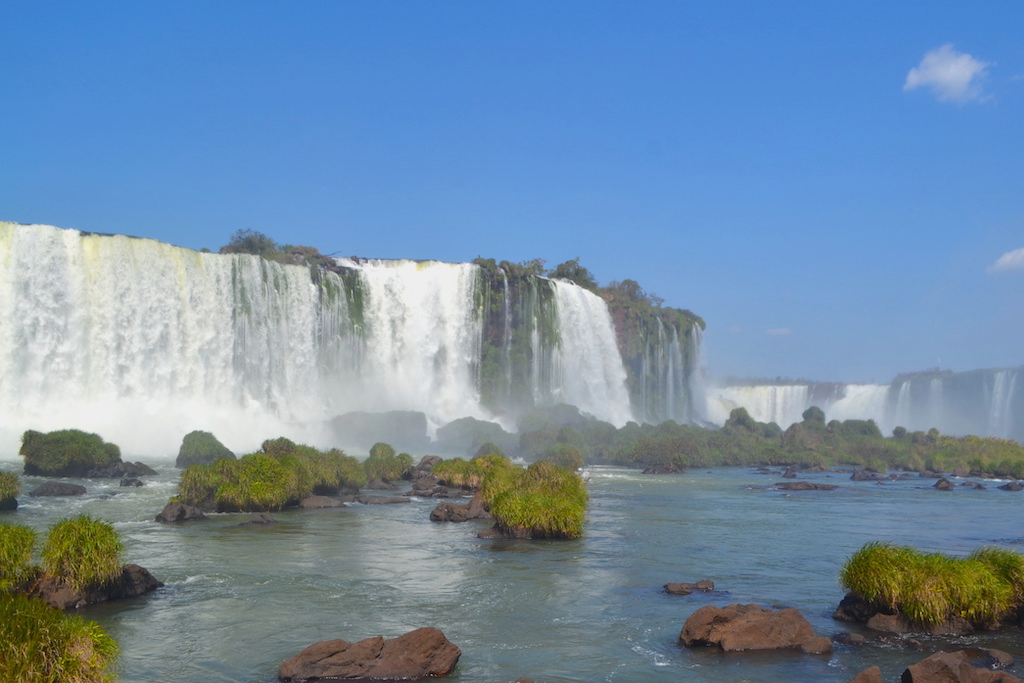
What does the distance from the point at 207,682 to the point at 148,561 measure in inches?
297

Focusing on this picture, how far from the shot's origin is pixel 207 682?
10703 millimetres

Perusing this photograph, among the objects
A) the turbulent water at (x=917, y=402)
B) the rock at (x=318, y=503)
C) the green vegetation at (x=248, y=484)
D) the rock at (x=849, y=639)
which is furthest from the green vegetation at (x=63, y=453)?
the turbulent water at (x=917, y=402)

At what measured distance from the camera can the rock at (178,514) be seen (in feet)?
73.4

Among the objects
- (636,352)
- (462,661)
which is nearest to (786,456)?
(636,352)

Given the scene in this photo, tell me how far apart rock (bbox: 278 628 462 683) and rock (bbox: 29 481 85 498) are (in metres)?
18.5

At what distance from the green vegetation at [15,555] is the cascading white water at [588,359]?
57.9 m

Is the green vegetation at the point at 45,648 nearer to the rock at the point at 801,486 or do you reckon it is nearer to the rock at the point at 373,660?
the rock at the point at 373,660

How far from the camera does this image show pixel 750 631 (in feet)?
40.4

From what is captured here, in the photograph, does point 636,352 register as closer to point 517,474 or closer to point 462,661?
point 517,474

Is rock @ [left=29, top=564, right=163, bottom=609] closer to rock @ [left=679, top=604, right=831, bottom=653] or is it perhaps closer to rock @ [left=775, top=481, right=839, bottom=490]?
rock @ [left=679, top=604, right=831, bottom=653]

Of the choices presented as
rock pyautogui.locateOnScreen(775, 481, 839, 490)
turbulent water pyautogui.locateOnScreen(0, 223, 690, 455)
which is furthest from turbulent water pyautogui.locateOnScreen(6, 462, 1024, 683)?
turbulent water pyautogui.locateOnScreen(0, 223, 690, 455)

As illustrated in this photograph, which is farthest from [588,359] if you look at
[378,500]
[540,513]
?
[540,513]

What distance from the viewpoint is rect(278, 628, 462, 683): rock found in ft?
35.2

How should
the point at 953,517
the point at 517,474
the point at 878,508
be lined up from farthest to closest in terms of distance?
the point at 878,508
the point at 953,517
the point at 517,474
